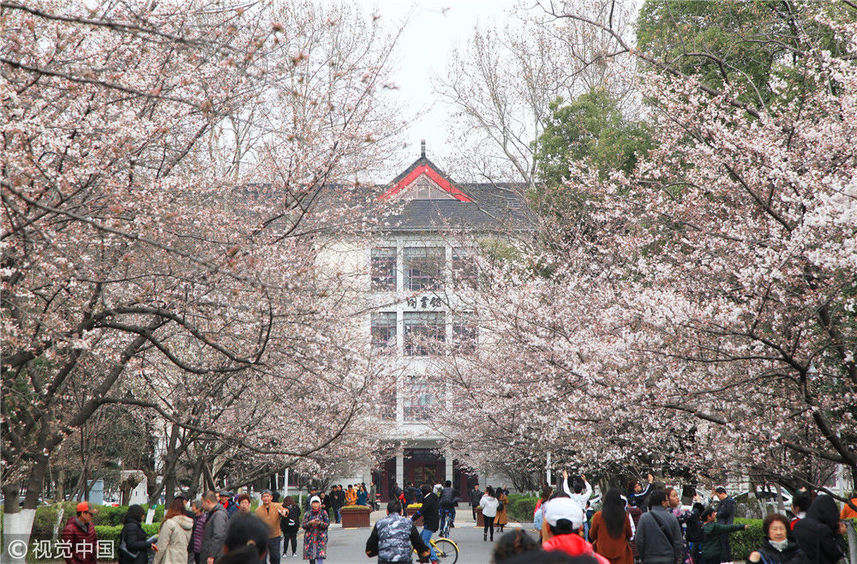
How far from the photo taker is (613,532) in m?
8.63

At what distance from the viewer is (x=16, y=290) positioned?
30.0 ft

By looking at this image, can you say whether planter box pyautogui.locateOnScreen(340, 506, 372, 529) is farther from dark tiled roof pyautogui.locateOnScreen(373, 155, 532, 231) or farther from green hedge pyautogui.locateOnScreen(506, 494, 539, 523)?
dark tiled roof pyautogui.locateOnScreen(373, 155, 532, 231)

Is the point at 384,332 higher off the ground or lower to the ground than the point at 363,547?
higher

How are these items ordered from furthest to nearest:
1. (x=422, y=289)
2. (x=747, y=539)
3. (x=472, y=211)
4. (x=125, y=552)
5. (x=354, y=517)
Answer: (x=472, y=211)
(x=354, y=517)
(x=422, y=289)
(x=747, y=539)
(x=125, y=552)

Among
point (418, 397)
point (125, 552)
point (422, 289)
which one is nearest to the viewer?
point (125, 552)

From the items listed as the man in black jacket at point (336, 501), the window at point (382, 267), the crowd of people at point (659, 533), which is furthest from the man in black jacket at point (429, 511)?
the man in black jacket at point (336, 501)

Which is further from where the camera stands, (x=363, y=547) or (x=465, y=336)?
(x=465, y=336)

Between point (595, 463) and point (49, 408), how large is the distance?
12.6 meters

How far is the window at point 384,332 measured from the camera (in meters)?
30.9

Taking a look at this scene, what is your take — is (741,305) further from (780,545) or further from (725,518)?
(725,518)

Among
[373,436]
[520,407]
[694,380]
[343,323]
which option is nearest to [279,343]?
[343,323]

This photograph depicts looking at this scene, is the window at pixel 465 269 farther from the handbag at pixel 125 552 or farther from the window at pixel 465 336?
the handbag at pixel 125 552

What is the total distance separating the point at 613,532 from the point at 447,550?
38.2 ft

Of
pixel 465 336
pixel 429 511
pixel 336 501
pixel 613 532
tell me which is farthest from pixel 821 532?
pixel 336 501
